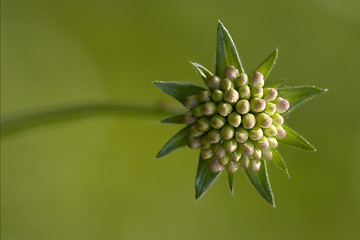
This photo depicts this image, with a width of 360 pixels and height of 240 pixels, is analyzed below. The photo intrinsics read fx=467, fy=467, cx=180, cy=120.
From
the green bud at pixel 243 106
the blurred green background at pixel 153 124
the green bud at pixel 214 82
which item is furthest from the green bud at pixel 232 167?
the blurred green background at pixel 153 124

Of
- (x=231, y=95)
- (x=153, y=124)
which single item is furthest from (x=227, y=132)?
(x=153, y=124)

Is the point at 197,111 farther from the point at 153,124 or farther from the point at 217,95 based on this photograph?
the point at 153,124

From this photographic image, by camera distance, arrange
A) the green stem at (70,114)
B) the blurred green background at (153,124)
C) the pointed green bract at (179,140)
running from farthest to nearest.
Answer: the blurred green background at (153,124), the green stem at (70,114), the pointed green bract at (179,140)

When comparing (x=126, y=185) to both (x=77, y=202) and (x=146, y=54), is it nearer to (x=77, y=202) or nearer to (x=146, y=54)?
(x=77, y=202)

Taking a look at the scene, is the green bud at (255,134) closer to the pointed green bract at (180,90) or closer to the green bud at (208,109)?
the green bud at (208,109)

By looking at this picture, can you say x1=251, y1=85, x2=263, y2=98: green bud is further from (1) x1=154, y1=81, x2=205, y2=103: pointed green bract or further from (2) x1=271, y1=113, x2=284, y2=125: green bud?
(1) x1=154, y1=81, x2=205, y2=103: pointed green bract

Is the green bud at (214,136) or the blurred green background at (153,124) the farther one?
the blurred green background at (153,124)
